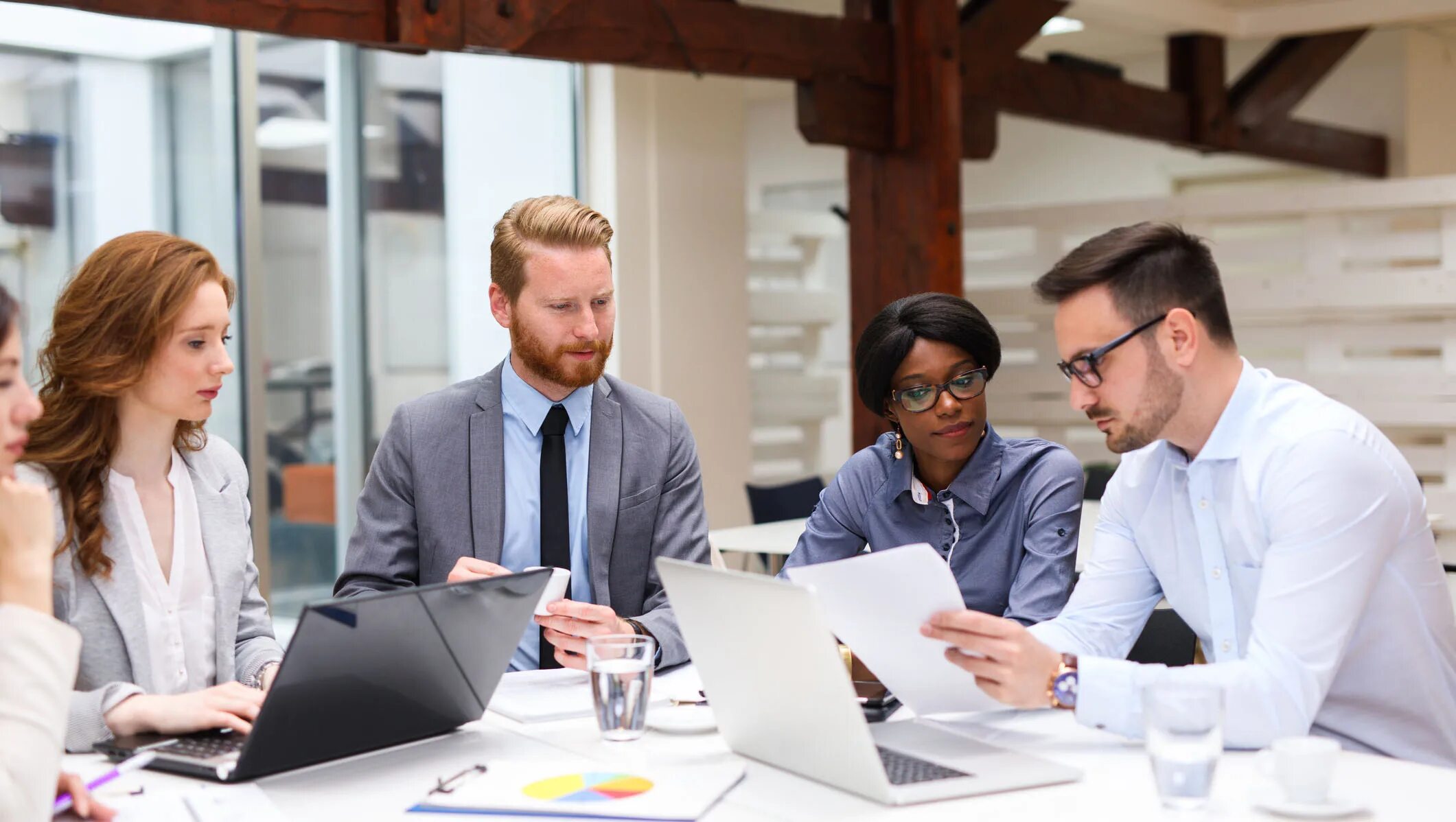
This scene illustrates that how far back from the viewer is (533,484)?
2549 mm

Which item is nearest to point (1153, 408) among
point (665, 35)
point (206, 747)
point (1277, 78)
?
point (206, 747)

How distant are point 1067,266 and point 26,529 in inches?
51.0

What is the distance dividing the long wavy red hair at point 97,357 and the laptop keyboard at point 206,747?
1.00 ft

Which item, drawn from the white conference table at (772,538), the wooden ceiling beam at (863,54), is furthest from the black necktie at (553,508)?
the wooden ceiling beam at (863,54)

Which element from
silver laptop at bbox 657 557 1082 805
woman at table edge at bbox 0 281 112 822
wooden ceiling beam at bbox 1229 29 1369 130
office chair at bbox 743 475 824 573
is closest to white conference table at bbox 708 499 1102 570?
office chair at bbox 743 475 824 573

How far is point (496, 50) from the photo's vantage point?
3.99 meters

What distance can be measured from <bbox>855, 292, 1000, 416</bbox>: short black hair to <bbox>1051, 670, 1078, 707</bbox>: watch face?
83cm

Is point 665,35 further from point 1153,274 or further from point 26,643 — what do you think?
point 26,643

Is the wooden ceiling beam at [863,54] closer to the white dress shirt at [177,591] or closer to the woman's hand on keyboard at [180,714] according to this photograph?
→ the white dress shirt at [177,591]

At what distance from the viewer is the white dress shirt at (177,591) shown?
1.97 m

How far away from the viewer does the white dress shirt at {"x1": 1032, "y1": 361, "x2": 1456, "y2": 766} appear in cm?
173

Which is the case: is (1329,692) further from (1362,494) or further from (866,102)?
(866,102)

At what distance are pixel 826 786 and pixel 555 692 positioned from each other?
61 cm

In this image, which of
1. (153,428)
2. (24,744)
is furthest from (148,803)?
(153,428)
